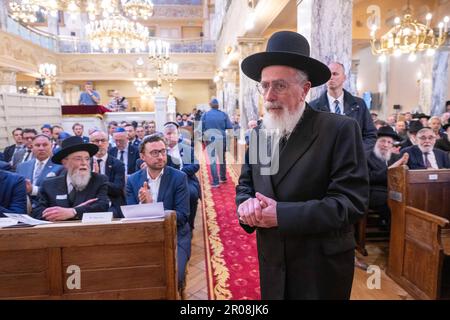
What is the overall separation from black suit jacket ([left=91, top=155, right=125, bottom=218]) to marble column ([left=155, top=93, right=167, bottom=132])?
3779 mm

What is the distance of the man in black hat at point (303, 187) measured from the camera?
1296mm

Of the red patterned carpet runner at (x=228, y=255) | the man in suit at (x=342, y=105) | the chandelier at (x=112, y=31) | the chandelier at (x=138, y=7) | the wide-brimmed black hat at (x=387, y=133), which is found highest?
the chandelier at (x=138, y=7)

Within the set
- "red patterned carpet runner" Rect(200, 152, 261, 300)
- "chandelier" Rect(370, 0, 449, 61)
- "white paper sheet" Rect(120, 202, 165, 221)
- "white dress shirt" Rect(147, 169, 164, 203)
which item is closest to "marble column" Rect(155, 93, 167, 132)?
"red patterned carpet runner" Rect(200, 152, 261, 300)

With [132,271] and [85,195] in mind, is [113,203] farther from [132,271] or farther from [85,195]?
[132,271]

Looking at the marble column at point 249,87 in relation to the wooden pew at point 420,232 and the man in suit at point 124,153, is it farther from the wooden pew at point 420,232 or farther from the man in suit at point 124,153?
the wooden pew at point 420,232

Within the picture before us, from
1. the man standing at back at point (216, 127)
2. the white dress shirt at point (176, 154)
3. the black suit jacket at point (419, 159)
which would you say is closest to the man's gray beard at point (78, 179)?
the white dress shirt at point (176, 154)

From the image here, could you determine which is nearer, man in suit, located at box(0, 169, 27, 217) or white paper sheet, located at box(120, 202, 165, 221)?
white paper sheet, located at box(120, 202, 165, 221)

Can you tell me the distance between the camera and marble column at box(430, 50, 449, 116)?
9086mm

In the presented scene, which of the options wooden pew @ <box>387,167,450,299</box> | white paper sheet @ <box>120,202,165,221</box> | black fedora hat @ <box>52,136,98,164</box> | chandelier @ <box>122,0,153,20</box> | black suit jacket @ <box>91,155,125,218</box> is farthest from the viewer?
Result: chandelier @ <box>122,0,153,20</box>

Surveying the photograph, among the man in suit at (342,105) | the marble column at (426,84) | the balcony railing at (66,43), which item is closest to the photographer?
the man in suit at (342,105)

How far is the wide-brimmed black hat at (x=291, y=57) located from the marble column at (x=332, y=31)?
2508 millimetres

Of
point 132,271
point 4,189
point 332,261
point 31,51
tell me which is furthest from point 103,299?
point 31,51

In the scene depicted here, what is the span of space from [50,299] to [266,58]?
165cm

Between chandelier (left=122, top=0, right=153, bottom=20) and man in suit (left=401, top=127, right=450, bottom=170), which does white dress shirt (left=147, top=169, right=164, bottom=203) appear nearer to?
man in suit (left=401, top=127, right=450, bottom=170)
